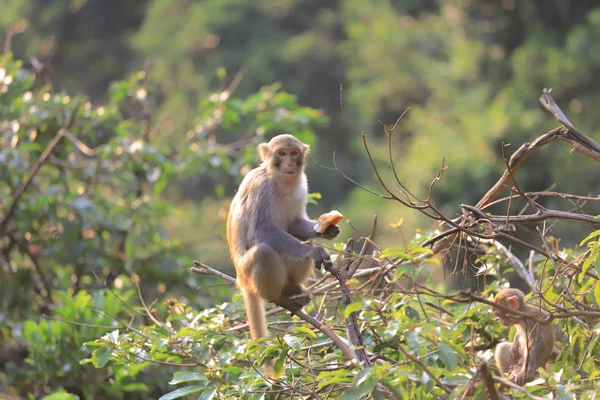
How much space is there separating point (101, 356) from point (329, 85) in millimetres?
22624

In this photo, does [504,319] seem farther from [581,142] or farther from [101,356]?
[101,356]

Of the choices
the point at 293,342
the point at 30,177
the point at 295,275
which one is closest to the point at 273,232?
the point at 295,275

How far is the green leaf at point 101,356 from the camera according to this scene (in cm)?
423

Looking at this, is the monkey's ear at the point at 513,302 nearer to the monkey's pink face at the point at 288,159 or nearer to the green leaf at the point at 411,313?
the green leaf at the point at 411,313

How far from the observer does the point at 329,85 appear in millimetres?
26438

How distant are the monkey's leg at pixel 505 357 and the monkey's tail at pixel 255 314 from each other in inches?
47.3

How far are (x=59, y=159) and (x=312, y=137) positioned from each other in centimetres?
236

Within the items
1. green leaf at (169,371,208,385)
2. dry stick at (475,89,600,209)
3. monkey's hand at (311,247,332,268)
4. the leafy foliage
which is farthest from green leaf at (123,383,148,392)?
dry stick at (475,89,600,209)

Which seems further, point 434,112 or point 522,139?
point 434,112

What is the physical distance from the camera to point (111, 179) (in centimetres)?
818

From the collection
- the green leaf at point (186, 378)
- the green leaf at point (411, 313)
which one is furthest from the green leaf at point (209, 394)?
the green leaf at point (411, 313)

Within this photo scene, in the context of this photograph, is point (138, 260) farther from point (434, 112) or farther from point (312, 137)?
point (434, 112)

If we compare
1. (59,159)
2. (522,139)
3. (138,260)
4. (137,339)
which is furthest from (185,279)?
(522,139)

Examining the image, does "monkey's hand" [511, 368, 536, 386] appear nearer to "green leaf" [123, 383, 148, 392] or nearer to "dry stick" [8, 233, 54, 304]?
"green leaf" [123, 383, 148, 392]
